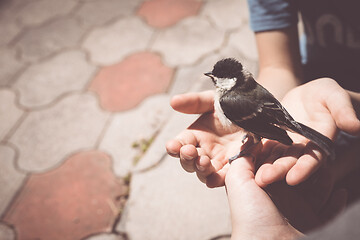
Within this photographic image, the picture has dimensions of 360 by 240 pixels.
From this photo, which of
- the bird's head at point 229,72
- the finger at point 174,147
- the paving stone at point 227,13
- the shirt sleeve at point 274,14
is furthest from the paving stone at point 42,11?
the finger at point 174,147

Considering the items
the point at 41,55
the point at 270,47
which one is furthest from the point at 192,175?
the point at 41,55

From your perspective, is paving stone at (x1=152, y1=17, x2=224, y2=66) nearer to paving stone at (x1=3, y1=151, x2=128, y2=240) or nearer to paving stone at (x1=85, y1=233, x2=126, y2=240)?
paving stone at (x1=3, y1=151, x2=128, y2=240)

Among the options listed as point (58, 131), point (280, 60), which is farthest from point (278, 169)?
point (58, 131)

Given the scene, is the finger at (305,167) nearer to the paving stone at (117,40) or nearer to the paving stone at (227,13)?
the paving stone at (227,13)

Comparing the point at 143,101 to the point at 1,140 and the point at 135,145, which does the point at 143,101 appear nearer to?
the point at 135,145

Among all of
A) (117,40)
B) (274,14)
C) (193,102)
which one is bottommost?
(117,40)

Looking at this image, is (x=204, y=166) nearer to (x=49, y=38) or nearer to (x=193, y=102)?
(x=193, y=102)
